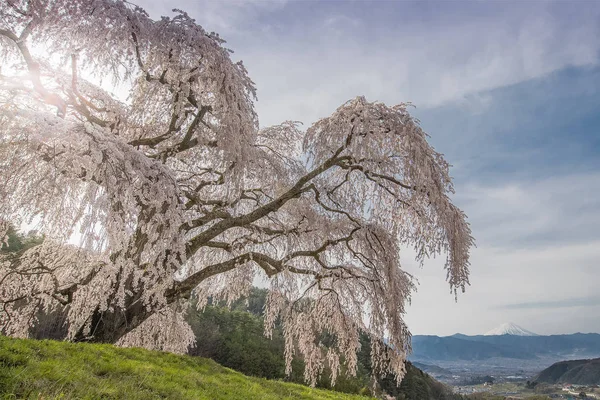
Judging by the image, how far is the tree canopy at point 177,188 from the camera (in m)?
4.00

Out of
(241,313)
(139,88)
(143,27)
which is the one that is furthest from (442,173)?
(241,313)

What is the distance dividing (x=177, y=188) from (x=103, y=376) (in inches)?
128

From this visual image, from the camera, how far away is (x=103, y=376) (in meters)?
5.38

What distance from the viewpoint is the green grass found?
13.3 feet

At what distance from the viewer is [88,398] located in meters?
4.09

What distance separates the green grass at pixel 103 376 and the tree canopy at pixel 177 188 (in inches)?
31.9

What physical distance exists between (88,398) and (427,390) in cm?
6465

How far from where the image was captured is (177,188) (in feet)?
14.4

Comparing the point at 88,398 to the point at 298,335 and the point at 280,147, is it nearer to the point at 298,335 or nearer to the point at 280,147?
the point at 298,335

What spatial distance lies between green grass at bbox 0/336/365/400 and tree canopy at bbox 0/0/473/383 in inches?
31.9

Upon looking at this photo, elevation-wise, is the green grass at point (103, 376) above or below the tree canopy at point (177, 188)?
below

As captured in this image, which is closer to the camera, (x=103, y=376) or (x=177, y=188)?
(x=177, y=188)

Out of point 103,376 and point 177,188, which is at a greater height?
point 177,188

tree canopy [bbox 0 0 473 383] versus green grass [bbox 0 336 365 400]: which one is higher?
tree canopy [bbox 0 0 473 383]
